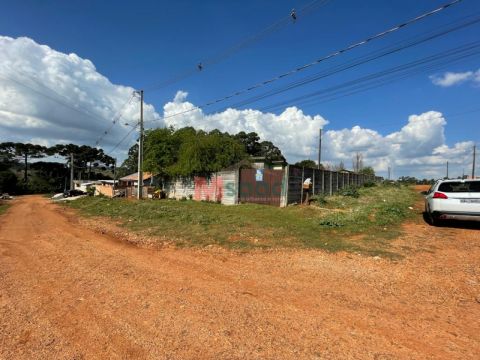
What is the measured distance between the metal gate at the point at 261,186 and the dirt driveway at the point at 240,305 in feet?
33.4

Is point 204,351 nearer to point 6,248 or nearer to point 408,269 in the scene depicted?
point 408,269

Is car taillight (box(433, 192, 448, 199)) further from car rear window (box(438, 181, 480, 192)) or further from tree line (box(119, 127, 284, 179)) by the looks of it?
tree line (box(119, 127, 284, 179))

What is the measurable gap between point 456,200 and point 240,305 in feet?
27.2

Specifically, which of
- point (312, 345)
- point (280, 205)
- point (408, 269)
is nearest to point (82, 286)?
point (312, 345)

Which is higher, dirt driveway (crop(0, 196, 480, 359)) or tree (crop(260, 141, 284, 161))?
tree (crop(260, 141, 284, 161))

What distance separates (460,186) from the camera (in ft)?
31.1

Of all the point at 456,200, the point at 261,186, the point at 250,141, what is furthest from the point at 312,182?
the point at 250,141

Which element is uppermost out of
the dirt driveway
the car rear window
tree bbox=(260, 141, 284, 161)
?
tree bbox=(260, 141, 284, 161)

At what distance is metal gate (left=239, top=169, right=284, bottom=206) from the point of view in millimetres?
17136

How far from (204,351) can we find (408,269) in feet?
14.5

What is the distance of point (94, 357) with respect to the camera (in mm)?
2900

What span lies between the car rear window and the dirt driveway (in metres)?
3.03

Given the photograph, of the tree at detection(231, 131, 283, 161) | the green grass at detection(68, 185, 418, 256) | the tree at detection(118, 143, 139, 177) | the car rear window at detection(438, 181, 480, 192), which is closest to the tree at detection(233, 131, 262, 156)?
the tree at detection(231, 131, 283, 161)

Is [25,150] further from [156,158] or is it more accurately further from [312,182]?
[312,182]
